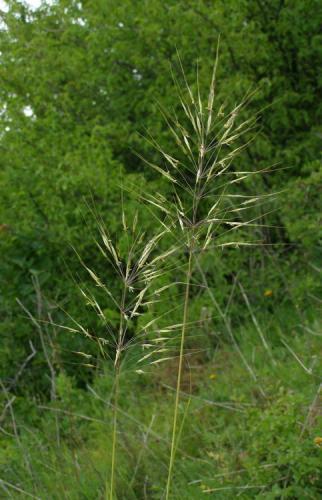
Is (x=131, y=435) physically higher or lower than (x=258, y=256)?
higher

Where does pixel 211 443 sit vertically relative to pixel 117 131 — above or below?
below

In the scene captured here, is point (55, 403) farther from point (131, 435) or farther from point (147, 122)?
point (147, 122)

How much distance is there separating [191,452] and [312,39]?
11.6 ft

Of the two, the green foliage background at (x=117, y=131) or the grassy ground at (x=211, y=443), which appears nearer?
the grassy ground at (x=211, y=443)

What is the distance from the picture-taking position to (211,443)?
146 inches

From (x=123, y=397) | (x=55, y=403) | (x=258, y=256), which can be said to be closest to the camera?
(x=55, y=403)

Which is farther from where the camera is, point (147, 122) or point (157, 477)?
point (147, 122)

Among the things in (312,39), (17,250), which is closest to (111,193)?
(17,250)

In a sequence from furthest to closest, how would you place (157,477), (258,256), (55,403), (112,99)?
(112,99) < (258,256) < (55,403) < (157,477)

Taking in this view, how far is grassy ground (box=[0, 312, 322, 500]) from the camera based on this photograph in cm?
304

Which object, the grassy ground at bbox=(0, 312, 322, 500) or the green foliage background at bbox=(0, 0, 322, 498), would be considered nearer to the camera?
the grassy ground at bbox=(0, 312, 322, 500)

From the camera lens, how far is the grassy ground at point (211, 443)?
304 centimetres

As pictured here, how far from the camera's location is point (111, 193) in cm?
632

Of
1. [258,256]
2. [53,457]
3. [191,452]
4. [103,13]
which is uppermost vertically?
[103,13]
